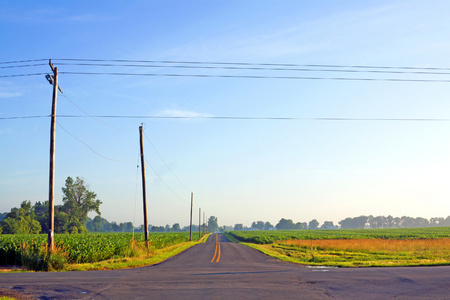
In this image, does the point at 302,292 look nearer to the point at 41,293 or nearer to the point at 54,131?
the point at 41,293

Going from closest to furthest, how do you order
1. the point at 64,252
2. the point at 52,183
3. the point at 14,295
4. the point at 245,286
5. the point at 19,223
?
the point at 14,295 → the point at 245,286 → the point at 52,183 → the point at 64,252 → the point at 19,223

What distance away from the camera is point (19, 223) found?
332 feet

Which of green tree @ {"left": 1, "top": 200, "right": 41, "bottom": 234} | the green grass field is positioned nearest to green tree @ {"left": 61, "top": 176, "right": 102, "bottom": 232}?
green tree @ {"left": 1, "top": 200, "right": 41, "bottom": 234}

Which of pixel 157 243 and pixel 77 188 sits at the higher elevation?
pixel 77 188

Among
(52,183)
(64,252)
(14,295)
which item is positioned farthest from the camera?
(64,252)

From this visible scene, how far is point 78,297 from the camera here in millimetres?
11273

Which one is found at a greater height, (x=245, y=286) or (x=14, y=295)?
(x=14, y=295)

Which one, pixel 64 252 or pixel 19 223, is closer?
pixel 64 252

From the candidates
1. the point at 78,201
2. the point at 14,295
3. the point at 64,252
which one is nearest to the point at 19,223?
the point at 78,201

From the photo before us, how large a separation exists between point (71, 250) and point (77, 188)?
11648cm

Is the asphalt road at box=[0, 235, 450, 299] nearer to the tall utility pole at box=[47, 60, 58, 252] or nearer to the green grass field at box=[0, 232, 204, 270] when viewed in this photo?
the green grass field at box=[0, 232, 204, 270]

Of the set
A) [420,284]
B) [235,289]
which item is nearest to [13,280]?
[235,289]

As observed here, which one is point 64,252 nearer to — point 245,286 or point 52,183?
point 52,183

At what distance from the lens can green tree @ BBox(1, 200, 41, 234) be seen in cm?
9919
